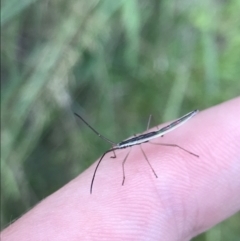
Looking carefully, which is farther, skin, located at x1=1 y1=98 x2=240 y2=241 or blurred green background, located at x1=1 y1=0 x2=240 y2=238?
blurred green background, located at x1=1 y1=0 x2=240 y2=238

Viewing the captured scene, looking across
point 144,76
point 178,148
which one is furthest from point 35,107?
point 178,148

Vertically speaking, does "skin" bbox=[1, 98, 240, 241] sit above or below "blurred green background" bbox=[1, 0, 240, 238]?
below

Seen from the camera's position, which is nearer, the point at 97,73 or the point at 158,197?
the point at 158,197

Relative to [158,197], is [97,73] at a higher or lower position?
higher

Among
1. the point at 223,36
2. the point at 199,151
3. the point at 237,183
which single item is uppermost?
the point at 223,36

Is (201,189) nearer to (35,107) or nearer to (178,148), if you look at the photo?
(178,148)
